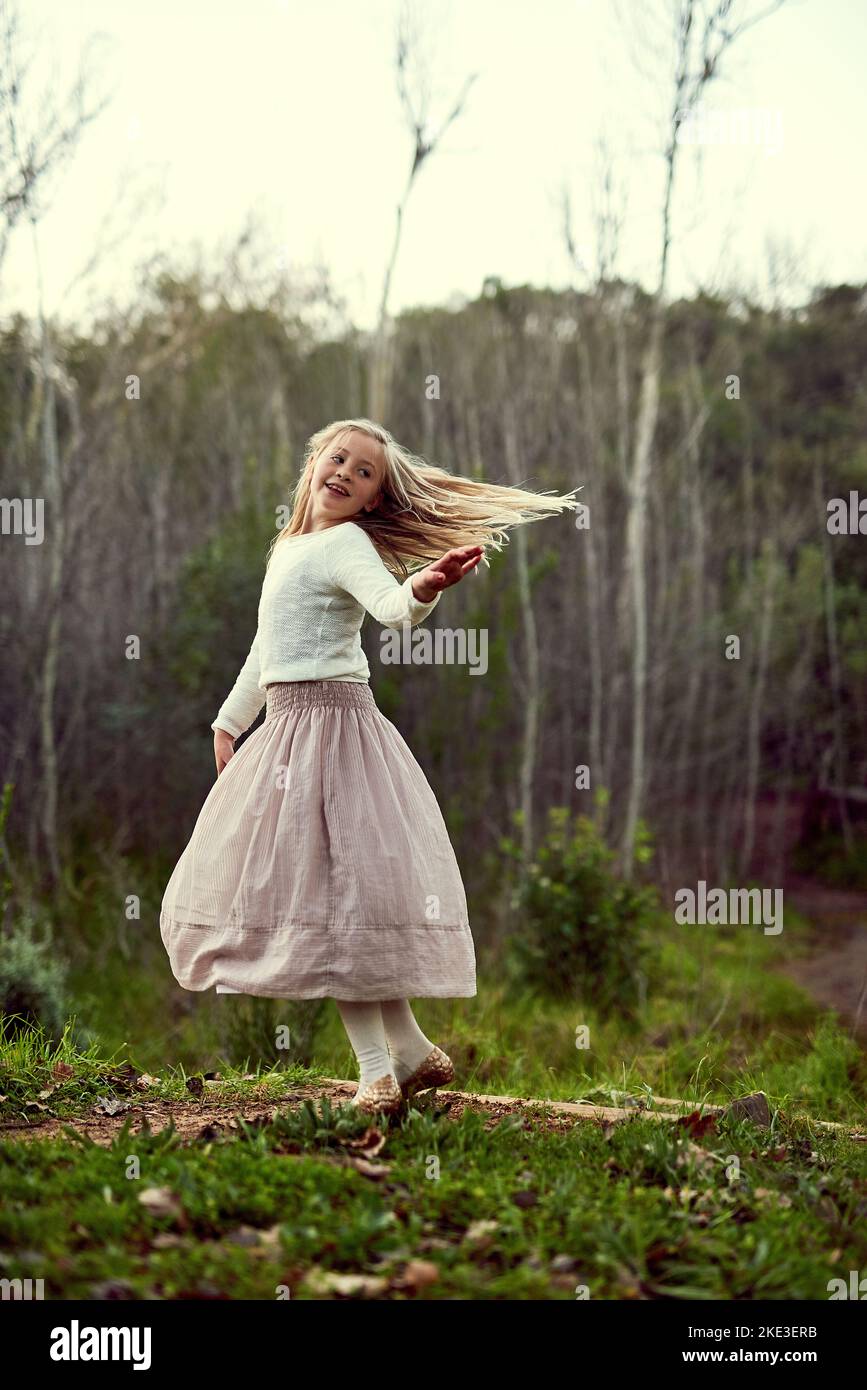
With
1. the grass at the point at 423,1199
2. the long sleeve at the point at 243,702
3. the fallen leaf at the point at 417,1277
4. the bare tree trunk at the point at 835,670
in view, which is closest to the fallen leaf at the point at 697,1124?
the grass at the point at 423,1199

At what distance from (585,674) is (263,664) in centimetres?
837

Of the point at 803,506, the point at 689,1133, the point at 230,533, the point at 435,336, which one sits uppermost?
the point at 435,336

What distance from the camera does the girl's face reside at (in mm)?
3768

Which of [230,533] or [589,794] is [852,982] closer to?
[589,794]

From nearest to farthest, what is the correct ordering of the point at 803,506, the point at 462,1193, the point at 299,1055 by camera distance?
the point at 462,1193
the point at 299,1055
the point at 803,506

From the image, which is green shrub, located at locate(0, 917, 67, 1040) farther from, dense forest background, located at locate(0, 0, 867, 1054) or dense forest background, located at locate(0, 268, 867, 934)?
dense forest background, located at locate(0, 268, 867, 934)

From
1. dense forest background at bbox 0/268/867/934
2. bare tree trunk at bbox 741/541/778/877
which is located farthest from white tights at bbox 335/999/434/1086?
bare tree trunk at bbox 741/541/778/877

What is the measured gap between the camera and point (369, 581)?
3.49m

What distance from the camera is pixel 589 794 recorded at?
11688 millimetres

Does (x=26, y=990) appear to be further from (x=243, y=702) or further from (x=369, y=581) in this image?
(x=369, y=581)

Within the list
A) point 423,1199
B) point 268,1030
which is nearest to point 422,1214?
point 423,1199

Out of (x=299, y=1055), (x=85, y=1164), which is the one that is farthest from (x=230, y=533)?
(x=85, y=1164)

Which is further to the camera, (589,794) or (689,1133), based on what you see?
(589,794)

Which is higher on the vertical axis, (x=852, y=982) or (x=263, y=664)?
(x=263, y=664)
